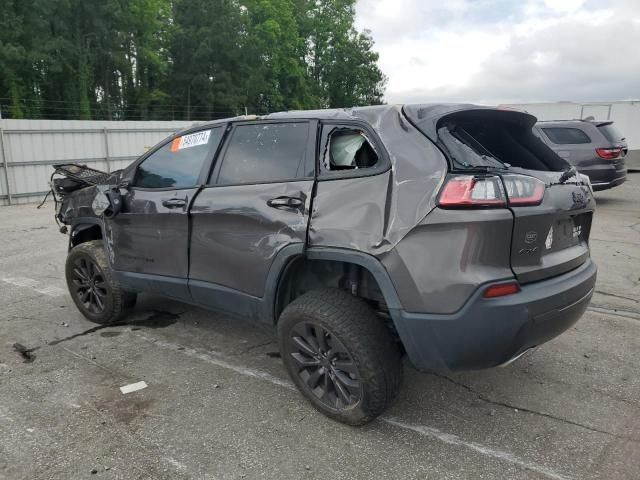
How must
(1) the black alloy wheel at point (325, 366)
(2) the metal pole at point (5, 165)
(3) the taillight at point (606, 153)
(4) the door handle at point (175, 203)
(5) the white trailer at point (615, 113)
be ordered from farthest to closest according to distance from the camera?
(5) the white trailer at point (615, 113) < (2) the metal pole at point (5, 165) < (3) the taillight at point (606, 153) < (4) the door handle at point (175, 203) < (1) the black alloy wheel at point (325, 366)

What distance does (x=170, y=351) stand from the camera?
381 centimetres

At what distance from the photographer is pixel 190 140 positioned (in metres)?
3.61

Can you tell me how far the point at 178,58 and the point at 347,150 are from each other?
1699 inches

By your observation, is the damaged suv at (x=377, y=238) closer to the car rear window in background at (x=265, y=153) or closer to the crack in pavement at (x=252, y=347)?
the car rear window in background at (x=265, y=153)

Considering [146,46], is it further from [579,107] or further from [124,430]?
[124,430]

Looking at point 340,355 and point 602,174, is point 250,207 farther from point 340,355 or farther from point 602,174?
Result: point 602,174

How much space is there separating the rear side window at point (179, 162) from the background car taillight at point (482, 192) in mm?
1739

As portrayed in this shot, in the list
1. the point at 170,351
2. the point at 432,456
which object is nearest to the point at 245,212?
the point at 170,351

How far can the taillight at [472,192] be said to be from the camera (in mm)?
2311

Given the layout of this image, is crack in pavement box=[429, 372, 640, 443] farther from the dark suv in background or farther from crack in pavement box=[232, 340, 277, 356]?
the dark suv in background

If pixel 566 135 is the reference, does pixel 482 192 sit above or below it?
below

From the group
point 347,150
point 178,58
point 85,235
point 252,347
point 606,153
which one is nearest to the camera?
point 347,150

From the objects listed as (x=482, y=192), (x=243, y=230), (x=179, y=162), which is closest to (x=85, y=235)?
(x=179, y=162)

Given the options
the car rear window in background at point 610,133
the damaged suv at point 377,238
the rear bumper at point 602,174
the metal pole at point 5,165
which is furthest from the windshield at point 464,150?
the metal pole at point 5,165
